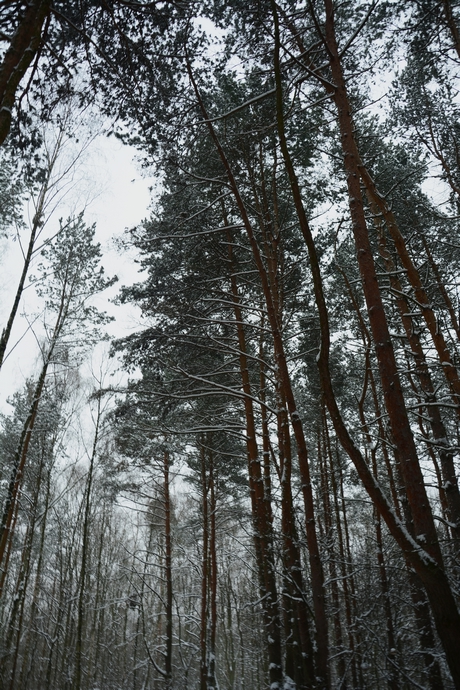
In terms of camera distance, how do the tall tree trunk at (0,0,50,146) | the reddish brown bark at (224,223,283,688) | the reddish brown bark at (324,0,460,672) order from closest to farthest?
the reddish brown bark at (324,0,460,672)
the tall tree trunk at (0,0,50,146)
the reddish brown bark at (224,223,283,688)

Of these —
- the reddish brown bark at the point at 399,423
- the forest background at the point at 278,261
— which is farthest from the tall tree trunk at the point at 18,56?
the reddish brown bark at the point at 399,423

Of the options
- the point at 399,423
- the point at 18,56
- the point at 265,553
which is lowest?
the point at 265,553

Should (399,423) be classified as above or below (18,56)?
below

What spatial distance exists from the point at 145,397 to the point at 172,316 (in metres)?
2.13

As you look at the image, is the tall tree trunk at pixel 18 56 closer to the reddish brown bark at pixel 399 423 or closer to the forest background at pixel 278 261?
the forest background at pixel 278 261

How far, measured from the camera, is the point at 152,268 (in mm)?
9023

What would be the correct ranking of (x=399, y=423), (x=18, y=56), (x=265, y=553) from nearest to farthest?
(x=399, y=423) < (x=18, y=56) < (x=265, y=553)

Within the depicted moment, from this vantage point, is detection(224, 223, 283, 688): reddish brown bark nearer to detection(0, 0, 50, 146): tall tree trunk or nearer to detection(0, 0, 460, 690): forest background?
detection(0, 0, 460, 690): forest background

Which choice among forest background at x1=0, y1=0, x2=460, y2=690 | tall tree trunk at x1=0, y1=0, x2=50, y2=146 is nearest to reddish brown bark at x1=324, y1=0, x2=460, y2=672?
forest background at x1=0, y1=0, x2=460, y2=690

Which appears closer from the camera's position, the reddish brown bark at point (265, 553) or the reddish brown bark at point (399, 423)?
the reddish brown bark at point (399, 423)

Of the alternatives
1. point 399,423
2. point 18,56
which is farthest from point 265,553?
point 18,56

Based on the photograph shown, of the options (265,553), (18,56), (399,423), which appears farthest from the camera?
(265,553)

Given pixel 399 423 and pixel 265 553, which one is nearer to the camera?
pixel 399 423

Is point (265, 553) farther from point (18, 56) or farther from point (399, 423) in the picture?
point (18, 56)
